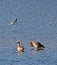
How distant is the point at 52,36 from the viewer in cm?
1891

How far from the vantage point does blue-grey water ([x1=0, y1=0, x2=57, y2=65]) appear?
596 inches

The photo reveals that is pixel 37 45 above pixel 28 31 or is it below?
above

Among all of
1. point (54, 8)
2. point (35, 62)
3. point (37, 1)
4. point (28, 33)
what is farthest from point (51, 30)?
point (37, 1)

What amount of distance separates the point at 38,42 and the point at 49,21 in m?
6.49

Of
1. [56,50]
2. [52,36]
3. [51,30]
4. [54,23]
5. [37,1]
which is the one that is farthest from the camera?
[37,1]

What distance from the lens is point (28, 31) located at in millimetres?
20297

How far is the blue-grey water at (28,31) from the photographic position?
15.1 m

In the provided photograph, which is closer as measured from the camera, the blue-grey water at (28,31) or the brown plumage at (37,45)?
the blue-grey water at (28,31)

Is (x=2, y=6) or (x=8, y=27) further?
(x=2, y=6)

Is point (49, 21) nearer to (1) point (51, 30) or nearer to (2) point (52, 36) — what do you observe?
(1) point (51, 30)

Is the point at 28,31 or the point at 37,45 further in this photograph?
the point at 28,31

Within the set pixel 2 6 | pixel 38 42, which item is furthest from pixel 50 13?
pixel 38 42

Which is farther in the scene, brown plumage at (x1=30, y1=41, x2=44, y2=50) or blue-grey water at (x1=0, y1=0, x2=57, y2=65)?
brown plumage at (x1=30, y1=41, x2=44, y2=50)

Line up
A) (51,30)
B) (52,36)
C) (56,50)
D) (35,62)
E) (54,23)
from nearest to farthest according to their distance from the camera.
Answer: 1. (35,62)
2. (56,50)
3. (52,36)
4. (51,30)
5. (54,23)
